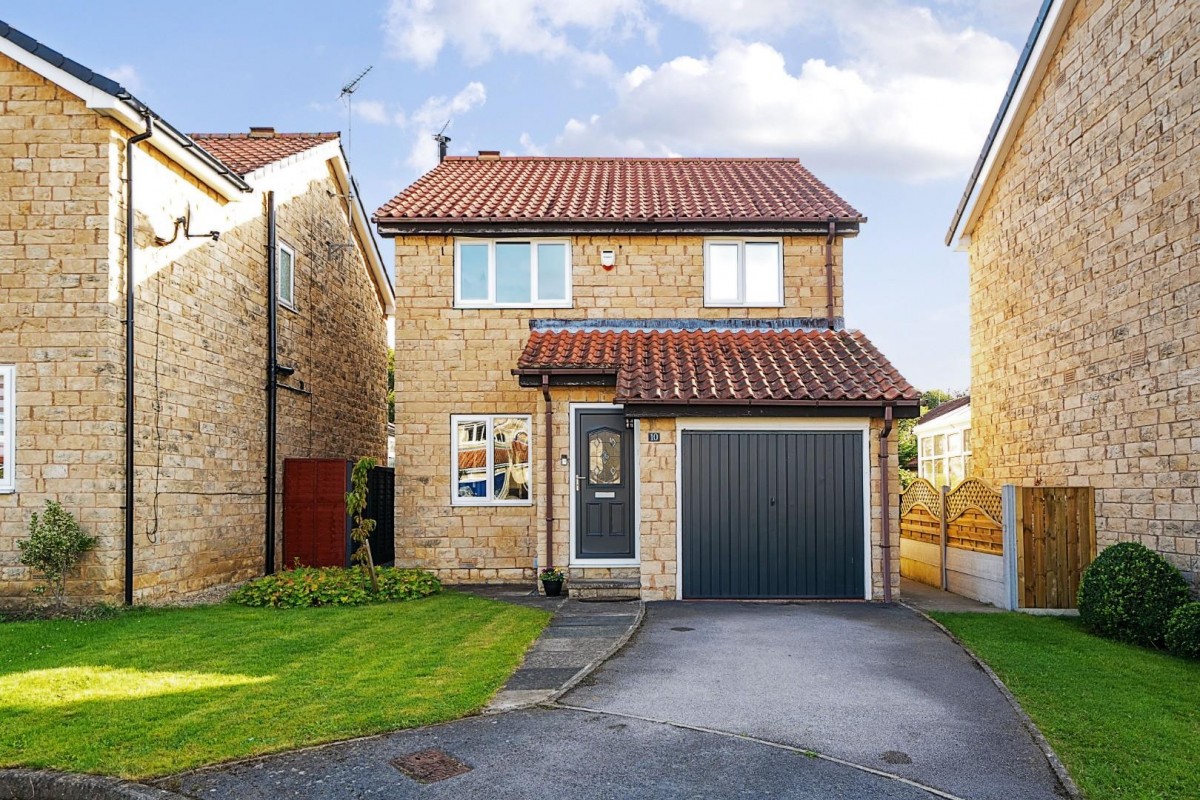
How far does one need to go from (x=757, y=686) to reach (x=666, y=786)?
8.16ft

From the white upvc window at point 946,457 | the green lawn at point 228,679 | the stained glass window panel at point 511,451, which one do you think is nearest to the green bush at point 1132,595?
the green lawn at point 228,679

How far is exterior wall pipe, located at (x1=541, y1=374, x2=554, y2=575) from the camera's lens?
12734mm

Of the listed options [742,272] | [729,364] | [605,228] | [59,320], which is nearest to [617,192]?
[605,228]

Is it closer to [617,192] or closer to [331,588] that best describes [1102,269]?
[617,192]

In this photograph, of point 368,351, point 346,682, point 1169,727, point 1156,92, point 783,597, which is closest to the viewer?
point 1169,727

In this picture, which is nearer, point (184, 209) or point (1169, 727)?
point (1169, 727)

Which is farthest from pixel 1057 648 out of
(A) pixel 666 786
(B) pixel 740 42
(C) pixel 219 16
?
(C) pixel 219 16

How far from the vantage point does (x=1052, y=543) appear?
11430mm

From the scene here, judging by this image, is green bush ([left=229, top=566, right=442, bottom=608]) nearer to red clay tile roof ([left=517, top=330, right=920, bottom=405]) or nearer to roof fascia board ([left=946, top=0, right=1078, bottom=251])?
red clay tile roof ([left=517, top=330, right=920, bottom=405])

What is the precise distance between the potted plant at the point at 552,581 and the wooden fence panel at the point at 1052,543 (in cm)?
609

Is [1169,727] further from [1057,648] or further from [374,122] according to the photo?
[374,122]

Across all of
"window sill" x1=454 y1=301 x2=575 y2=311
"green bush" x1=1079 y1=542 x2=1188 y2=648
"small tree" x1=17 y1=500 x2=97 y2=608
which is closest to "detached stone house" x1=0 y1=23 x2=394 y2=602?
"small tree" x1=17 y1=500 x2=97 y2=608

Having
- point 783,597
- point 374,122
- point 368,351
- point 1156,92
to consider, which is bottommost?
point 783,597

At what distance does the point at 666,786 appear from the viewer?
499 cm
